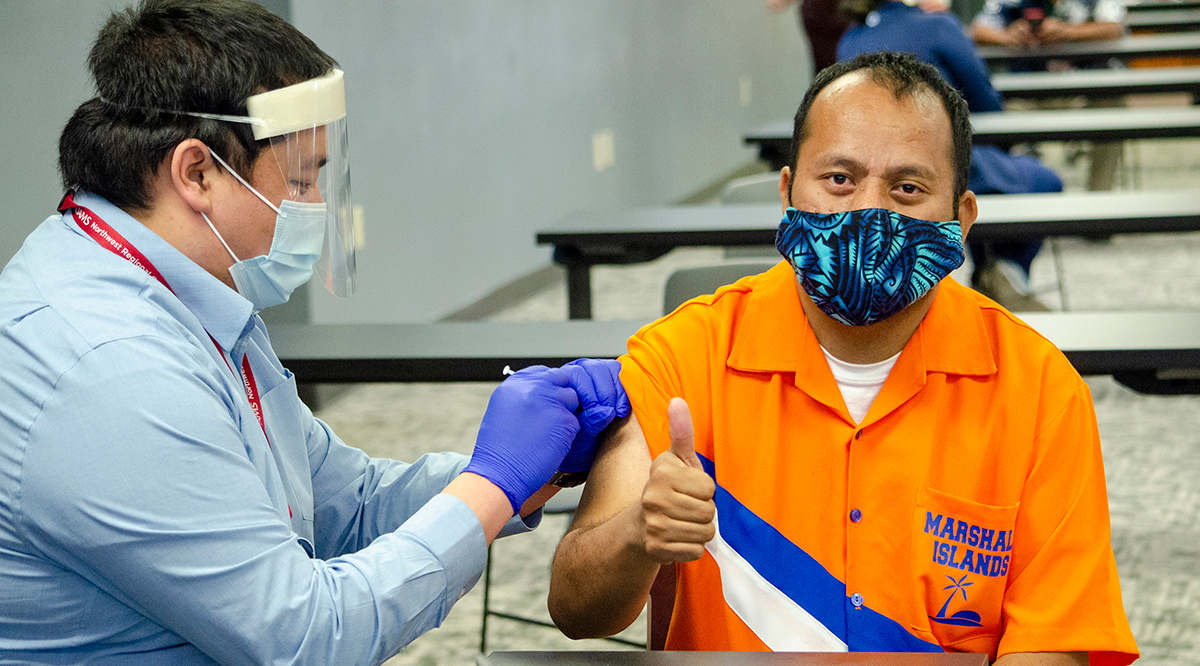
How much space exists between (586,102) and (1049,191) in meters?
2.30

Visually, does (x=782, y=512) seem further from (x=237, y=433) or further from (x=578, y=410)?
(x=237, y=433)

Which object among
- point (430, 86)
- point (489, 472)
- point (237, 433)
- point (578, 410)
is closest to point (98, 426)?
point (237, 433)

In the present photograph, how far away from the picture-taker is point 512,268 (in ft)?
16.9

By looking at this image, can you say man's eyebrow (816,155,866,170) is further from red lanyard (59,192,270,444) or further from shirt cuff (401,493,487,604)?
red lanyard (59,192,270,444)

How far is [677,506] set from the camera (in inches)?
41.9

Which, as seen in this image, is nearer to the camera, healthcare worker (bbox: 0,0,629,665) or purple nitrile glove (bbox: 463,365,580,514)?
healthcare worker (bbox: 0,0,629,665)

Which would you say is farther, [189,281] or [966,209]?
[966,209]

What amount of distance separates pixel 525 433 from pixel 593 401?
0.11m

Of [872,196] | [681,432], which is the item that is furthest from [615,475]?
[872,196]

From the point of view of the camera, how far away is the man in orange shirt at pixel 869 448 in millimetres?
1164

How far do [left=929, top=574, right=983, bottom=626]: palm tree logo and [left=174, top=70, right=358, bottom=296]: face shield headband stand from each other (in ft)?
2.58

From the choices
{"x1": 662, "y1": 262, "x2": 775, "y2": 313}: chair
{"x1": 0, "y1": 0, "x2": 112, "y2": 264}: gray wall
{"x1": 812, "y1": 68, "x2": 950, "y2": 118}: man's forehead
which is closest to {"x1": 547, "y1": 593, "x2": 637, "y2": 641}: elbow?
{"x1": 812, "y1": 68, "x2": 950, "y2": 118}: man's forehead

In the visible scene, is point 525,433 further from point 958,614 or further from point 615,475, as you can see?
point 958,614

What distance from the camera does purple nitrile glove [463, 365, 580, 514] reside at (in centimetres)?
119
